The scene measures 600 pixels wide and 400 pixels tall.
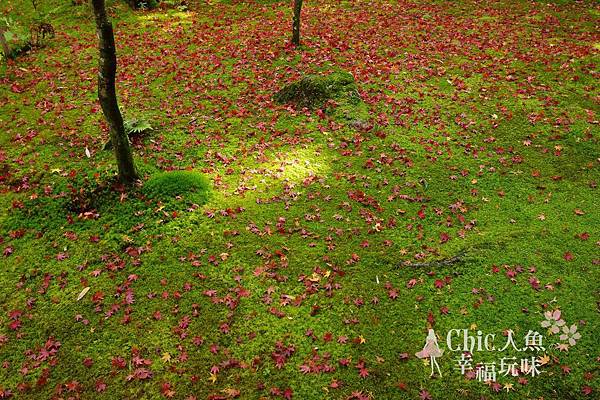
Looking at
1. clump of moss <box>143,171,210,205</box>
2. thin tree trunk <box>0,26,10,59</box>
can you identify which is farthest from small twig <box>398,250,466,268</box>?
thin tree trunk <box>0,26,10,59</box>

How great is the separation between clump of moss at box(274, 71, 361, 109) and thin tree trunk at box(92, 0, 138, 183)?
5410mm

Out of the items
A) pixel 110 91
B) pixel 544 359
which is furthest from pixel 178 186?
pixel 544 359

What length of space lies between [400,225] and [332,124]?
4.18 metres

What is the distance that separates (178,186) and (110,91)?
231cm

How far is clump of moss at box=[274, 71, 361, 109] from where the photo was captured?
1199 centimetres

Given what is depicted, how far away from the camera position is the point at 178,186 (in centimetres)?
868

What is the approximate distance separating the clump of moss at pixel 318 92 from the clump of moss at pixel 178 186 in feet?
14.8

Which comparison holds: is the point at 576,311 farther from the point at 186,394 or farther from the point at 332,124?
the point at 332,124

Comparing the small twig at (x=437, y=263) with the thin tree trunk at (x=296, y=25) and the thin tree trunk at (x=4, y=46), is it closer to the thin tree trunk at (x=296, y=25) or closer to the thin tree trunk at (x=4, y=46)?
the thin tree trunk at (x=296, y=25)

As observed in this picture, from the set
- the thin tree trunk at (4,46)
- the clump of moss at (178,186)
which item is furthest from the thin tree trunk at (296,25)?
the thin tree trunk at (4,46)

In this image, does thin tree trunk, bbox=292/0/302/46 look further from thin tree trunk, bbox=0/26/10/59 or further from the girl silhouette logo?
the girl silhouette logo

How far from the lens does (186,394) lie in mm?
5535

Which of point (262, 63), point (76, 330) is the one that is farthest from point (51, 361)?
point (262, 63)

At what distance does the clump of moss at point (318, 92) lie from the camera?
39.3 ft
